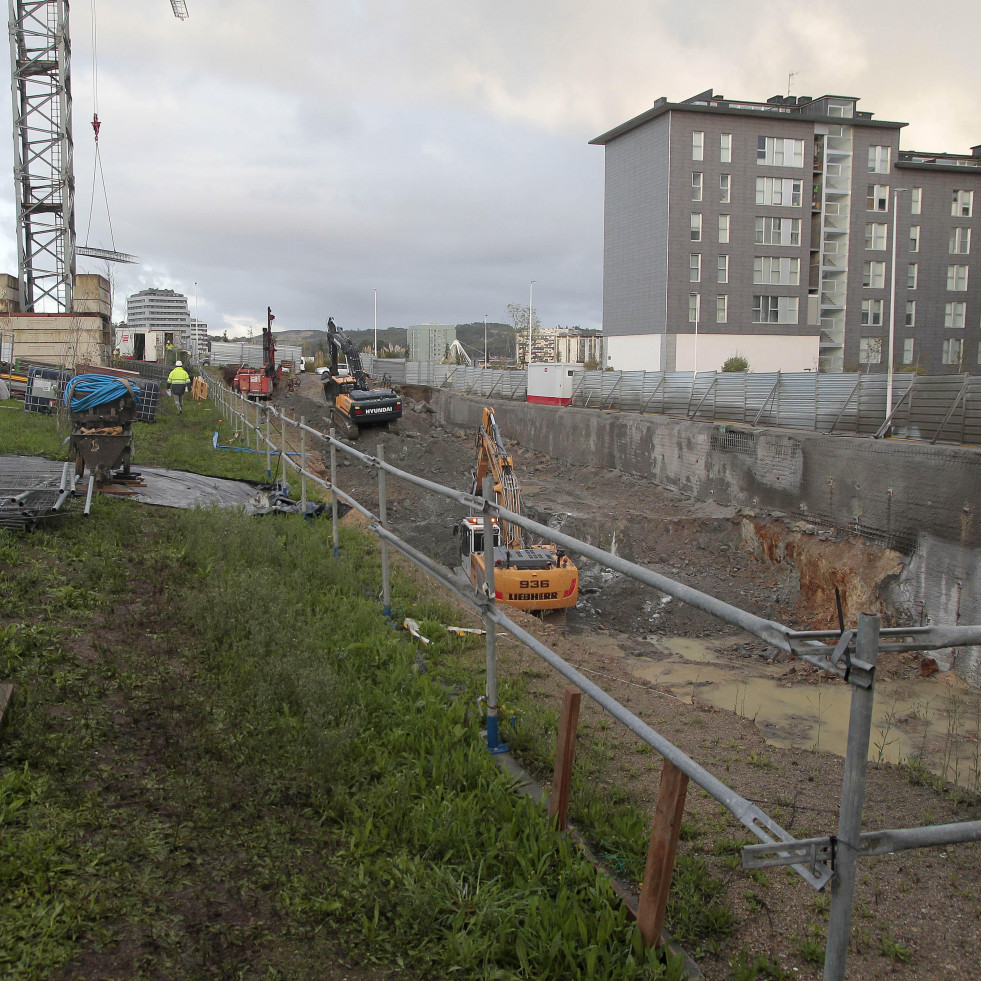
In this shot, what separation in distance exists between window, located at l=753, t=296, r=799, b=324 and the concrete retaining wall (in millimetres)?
25119

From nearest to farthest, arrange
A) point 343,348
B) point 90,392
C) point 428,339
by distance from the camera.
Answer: point 90,392, point 343,348, point 428,339

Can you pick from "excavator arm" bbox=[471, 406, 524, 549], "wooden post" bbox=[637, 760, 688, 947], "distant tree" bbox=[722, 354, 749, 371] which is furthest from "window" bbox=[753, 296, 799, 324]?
"wooden post" bbox=[637, 760, 688, 947]

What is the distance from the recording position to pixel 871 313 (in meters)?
56.0

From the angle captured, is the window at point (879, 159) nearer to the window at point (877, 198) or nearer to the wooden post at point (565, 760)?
the window at point (877, 198)

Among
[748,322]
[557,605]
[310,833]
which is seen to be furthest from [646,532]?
[748,322]

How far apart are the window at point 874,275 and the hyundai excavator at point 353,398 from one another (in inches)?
1510

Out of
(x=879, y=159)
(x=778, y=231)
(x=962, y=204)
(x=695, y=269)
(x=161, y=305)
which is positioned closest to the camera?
(x=695, y=269)

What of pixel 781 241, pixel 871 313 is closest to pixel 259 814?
pixel 781 241

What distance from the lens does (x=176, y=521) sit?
29.2 feet

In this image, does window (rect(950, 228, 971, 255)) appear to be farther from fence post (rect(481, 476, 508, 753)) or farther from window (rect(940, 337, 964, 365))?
fence post (rect(481, 476, 508, 753))

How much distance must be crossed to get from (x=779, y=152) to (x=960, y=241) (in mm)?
16772

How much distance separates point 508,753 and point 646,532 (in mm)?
17912

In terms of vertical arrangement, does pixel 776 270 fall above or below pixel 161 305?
below

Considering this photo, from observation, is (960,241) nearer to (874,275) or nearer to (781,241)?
(874,275)
